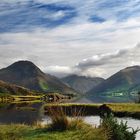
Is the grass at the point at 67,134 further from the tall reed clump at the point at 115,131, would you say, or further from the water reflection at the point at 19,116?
the water reflection at the point at 19,116

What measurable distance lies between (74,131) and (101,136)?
2.87m

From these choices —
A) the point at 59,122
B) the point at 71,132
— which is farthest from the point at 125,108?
the point at 71,132

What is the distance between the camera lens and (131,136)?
26.3 meters

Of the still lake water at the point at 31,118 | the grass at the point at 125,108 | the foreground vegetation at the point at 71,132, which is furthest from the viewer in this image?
the grass at the point at 125,108

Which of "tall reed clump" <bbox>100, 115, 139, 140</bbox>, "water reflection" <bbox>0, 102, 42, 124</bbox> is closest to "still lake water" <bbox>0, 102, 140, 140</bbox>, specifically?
"water reflection" <bbox>0, 102, 42, 124</bbox>

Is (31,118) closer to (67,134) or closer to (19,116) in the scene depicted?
(19,116)

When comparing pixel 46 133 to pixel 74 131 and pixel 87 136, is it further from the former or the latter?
pixel 87 136

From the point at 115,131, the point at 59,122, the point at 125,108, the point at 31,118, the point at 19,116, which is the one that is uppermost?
the point at 59,122

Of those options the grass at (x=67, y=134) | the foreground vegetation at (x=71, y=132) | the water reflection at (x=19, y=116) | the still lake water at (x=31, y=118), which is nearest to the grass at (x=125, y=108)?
the still lake water at (x=31, y=118)

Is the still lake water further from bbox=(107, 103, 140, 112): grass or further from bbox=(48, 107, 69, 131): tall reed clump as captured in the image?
bbox=(107, 103, 140, 112): grass

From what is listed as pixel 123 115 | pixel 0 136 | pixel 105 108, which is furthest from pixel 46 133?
pixel 105 108

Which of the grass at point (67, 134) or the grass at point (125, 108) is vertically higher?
the grass at point (125, 108)

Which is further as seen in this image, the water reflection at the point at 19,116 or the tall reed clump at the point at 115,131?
the water reflection at the point at 19,116

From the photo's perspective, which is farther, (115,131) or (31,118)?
(31,118)
